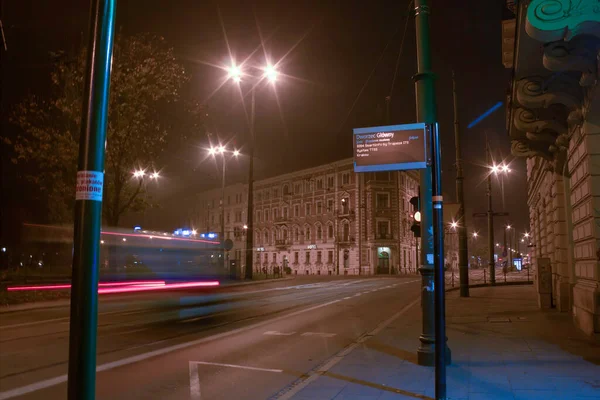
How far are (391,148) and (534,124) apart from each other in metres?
6.74

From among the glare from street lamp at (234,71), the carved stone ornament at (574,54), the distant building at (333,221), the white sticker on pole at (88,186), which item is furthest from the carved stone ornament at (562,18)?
the distant building at (333,221)

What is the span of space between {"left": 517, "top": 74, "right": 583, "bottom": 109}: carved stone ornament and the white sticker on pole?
9866mm

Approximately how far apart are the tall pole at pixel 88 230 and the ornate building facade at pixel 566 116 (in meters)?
7.24

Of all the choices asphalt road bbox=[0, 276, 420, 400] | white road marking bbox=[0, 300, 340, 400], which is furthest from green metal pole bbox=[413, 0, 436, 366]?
white road marking bbox=[0, 300, 340, 400]

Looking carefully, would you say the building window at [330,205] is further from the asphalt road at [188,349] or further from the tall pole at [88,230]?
the tall pole at [88,230]

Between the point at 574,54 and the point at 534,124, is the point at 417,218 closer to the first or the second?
the point at 574,54

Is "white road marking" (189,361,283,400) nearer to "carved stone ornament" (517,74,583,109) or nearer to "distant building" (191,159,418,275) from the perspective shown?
"carved stone ornament" (517,74,583,109)

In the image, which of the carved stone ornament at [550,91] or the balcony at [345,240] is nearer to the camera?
the carved stone ornament at [550,91]

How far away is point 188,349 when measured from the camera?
1074 cm

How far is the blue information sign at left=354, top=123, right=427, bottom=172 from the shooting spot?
787 centimetres

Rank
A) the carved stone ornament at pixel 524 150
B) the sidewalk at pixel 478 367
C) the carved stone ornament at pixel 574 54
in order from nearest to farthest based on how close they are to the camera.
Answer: the sidewalk at pixel 478 367
the carved stone ornament at pixel 574 54
the carved stone ornament at pixel 524 150

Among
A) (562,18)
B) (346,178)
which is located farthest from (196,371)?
(346,178)

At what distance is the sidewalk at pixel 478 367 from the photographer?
22.1 ft

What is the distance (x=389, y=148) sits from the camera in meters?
8.02
